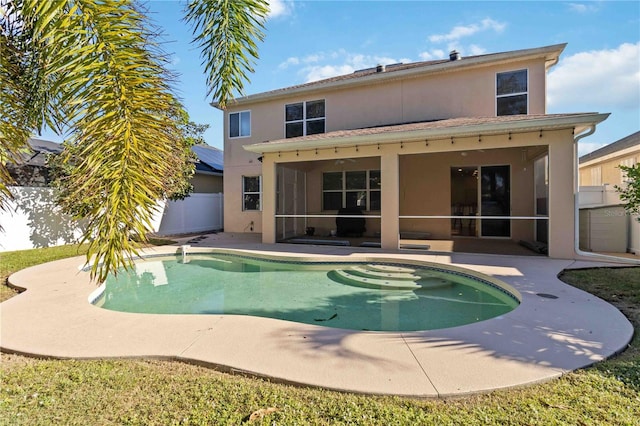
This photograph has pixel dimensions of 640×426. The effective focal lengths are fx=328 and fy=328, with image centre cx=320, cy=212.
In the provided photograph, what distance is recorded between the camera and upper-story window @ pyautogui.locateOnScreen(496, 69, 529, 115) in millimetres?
10953

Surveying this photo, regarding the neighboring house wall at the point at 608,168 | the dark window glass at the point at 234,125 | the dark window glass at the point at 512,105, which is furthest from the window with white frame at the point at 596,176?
the dark window glass at the point at 234,125

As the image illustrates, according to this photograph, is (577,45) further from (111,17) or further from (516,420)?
(111,17)

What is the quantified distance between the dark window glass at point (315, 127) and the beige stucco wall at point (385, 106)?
35 centimetres

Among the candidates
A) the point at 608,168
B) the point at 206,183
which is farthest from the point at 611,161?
the point at 206,183

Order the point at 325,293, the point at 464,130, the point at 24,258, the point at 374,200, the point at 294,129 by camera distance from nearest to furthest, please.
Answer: the point at 325,293
the point at 464,130
the point at 24,258
the point at 374,200
the point at 294,129

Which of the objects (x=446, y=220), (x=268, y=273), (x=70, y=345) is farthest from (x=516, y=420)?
(x=446, y=220)

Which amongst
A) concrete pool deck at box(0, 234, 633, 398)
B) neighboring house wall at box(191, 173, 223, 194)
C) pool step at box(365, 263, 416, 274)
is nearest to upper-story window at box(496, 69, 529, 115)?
pool step at box(365, 263, 416, 274)

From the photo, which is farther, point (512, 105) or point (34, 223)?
point (512, 105)

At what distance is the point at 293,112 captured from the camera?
14484mm

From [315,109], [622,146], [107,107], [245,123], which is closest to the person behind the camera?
[107,107]

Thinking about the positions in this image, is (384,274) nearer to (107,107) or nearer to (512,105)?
(107,107)

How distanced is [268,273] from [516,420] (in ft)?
23.1

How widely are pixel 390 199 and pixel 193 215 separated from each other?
1073 cm

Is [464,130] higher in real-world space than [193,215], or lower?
higher
